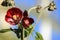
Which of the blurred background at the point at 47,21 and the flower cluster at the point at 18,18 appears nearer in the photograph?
the flower cluster at the point at 18,18

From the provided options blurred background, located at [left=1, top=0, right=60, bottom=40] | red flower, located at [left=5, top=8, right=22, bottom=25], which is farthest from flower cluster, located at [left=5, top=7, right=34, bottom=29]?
blurred background, located at [left=1, top=0, right=60, bottom=40]

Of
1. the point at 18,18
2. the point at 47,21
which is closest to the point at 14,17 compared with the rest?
the point at 18,18

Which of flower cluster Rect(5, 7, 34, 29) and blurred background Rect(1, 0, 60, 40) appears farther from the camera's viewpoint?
blurred background Rect(1, 0, 60, 40)

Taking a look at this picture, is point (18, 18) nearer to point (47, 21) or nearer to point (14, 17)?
point (14, 17)

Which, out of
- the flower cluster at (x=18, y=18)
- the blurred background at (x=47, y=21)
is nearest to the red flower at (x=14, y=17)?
the flower cluster at (x=18, y=18)

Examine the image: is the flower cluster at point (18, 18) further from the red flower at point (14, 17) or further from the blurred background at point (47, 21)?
the blurred background at point (47, 21)

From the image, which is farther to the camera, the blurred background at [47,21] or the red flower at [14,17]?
the blurred background at [47,21]

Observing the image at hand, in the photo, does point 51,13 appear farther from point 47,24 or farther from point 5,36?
point 5,36

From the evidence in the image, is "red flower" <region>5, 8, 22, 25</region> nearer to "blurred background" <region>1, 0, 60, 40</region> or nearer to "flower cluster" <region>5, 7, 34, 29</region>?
"flower cluster" <region>5, 7, 34, 29</region>

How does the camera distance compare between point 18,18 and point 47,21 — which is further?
point 47,21

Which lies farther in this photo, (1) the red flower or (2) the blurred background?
(2) the blurred background

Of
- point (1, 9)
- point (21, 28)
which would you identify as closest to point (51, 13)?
point (1, 9)
